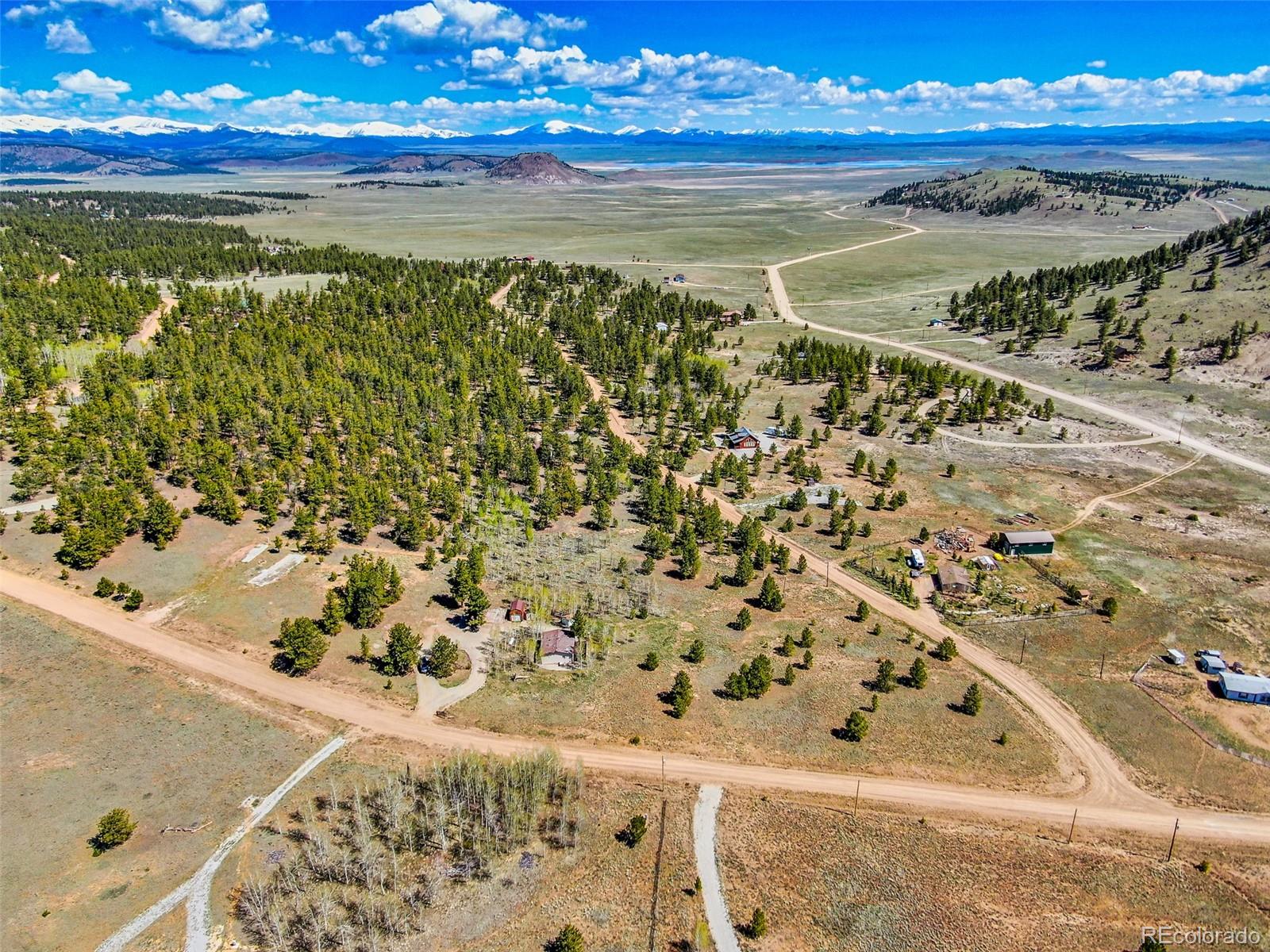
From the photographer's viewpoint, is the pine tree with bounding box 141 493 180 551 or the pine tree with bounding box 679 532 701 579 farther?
the pine tree with bounding box 141 493 180 551

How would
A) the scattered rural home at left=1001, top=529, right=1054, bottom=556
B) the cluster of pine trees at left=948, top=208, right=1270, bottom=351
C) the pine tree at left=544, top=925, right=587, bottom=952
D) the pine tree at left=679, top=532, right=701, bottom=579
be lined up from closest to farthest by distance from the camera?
the pine tree at left=544, top=925, right=587, bottom=952, the pine tree at left=679, top=532, right=701, bottom=579, the scattered rural home at left=1001, top=529, right=1054, bottom=556, the cluster of pine trees at left=948, top=208, right=1270, bottom=351

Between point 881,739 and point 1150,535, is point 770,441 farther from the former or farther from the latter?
point 881,739

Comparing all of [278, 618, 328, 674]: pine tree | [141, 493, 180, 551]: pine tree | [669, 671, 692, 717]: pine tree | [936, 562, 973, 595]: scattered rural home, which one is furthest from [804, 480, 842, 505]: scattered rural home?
[141, 493, 180, 551]: pine tree

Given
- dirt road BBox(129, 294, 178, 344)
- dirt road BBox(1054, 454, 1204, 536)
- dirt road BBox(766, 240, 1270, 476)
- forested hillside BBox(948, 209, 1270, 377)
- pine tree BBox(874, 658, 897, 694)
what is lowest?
pine tree BBox(874, 658, 897, 694)

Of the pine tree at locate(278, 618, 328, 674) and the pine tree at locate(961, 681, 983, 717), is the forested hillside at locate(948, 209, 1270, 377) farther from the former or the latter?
the pine tree at locate(278, 618, 328, 674)

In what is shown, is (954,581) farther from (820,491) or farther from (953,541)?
(820,491)

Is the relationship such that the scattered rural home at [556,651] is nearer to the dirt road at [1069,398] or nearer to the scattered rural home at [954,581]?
the scattered rural home at [954,581]

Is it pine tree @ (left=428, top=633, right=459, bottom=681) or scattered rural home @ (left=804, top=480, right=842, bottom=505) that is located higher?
scattered rural home @ (left=804, top=480, right=842, bottom=505)
